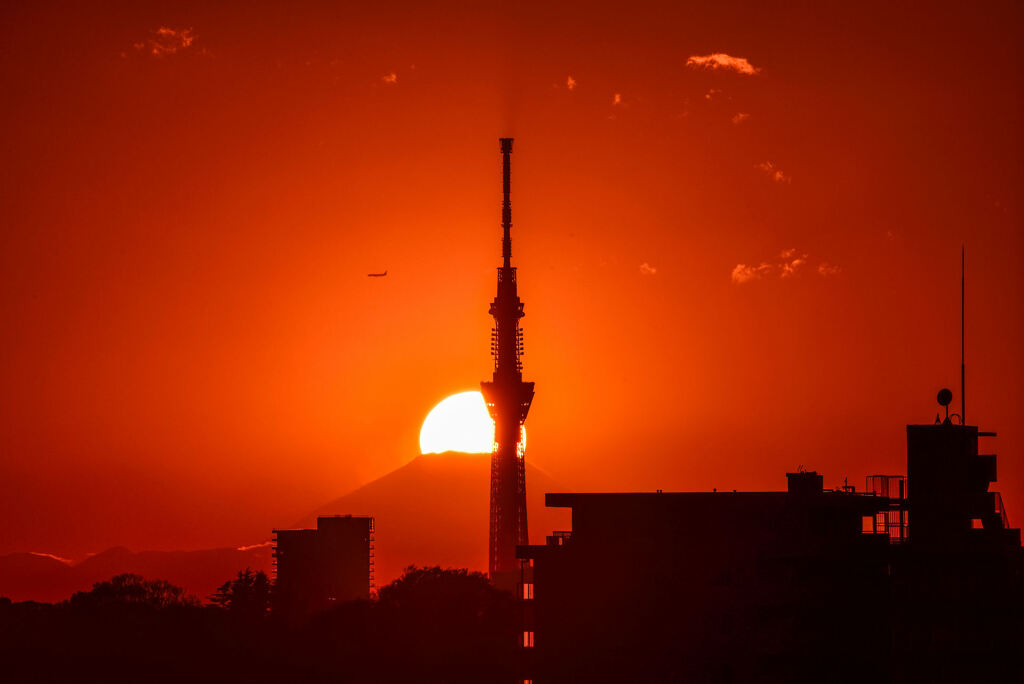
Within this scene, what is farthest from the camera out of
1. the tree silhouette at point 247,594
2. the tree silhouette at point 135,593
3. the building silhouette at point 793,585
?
the tree silhouette at point 135,593

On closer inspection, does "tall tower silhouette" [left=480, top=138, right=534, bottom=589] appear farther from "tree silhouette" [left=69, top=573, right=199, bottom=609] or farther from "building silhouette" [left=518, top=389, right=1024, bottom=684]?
"building silhouette" [left=518, top=389, right=1024, bottom=684]

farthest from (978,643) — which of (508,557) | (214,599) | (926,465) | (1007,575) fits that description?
(214,599)

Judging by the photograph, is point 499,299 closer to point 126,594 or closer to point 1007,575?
point 126,594

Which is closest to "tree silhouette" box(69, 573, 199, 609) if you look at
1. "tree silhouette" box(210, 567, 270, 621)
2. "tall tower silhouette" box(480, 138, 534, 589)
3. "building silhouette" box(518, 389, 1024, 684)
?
"tree silhouette" box(210, 567, 270, 621)

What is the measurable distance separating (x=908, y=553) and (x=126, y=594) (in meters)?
99.3

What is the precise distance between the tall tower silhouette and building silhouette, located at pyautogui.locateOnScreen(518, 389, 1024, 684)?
62683mm

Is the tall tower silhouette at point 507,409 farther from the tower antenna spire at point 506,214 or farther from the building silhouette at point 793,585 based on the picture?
the building silhouette at point 793,585

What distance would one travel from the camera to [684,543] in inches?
4139

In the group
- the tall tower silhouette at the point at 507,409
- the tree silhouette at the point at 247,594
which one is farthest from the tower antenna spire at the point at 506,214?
the tree silhouette at the point at 247,594

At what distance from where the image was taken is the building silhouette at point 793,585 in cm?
10038

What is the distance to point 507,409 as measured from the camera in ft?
562

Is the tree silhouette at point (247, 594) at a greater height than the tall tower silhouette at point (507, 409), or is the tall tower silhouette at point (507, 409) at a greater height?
the tall tower silhouette at point (507, 409)

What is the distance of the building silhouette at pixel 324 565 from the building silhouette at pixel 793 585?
6482 centimetres

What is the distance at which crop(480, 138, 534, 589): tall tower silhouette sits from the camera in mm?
169250
